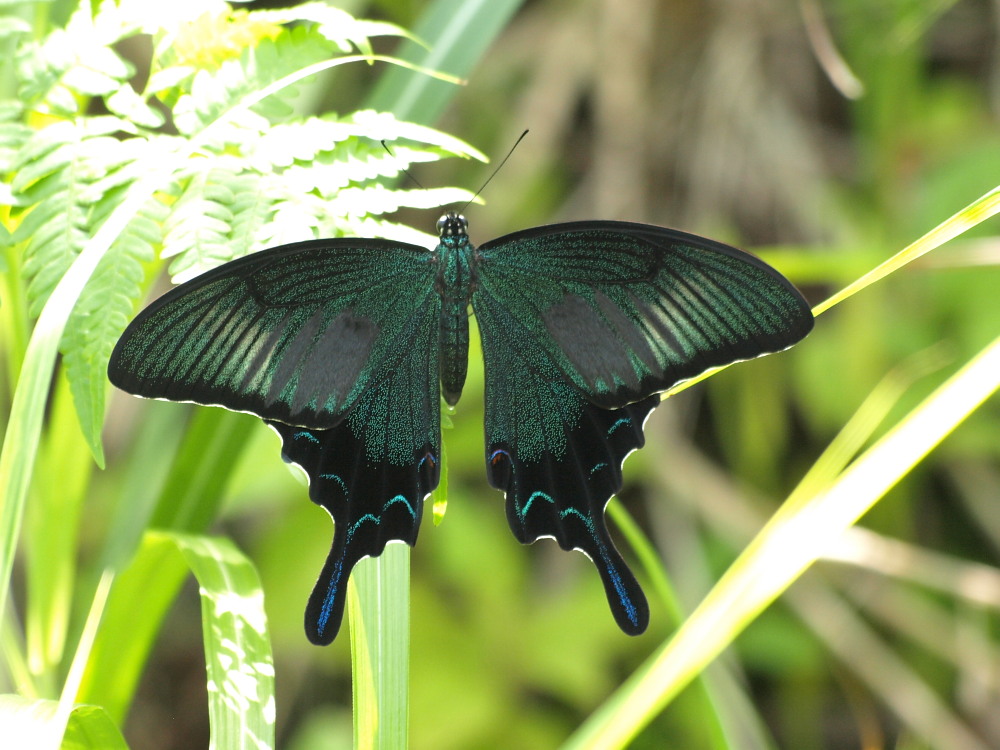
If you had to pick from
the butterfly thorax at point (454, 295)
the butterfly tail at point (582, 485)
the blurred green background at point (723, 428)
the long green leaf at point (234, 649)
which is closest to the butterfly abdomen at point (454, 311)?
the butterfly thorax at point (454, 295)

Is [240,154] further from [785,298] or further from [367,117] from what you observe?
[785,298]

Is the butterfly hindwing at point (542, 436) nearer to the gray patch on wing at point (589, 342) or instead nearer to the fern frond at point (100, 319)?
the gray patch on wing at point (589, 342)

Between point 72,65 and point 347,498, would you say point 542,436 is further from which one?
point 72,65

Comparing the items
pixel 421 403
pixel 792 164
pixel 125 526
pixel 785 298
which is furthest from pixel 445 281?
pixel 792 164

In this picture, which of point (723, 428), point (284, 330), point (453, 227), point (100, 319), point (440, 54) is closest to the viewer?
point (100, 319)

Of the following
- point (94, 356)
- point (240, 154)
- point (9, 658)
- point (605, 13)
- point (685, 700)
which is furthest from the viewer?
point (605, 13)

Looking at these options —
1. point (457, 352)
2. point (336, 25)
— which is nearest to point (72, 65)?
point (336, 25)

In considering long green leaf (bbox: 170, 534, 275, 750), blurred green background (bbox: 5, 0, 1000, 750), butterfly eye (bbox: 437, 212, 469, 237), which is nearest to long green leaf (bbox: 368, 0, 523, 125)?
butterfly eye (bbox: 437, 212, 469, 237)

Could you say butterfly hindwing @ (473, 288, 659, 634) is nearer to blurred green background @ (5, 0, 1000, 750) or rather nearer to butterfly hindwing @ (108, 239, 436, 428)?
butterfly hindwing @ (108, 239, 436, 428)
